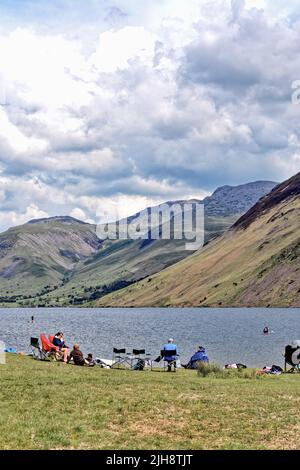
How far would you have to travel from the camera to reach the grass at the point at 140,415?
16969mm

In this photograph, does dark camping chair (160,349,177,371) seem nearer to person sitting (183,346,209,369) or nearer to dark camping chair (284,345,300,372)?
person sitting (183,346,209,369)

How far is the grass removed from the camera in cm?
1697

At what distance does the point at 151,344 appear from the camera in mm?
87125

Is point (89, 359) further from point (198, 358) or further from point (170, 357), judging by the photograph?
point (198, 358)

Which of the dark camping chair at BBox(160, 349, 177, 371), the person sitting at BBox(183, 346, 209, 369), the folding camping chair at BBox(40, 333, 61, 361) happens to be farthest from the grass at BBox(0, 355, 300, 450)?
the person sitting at BBox(183, 346, 209, 369)

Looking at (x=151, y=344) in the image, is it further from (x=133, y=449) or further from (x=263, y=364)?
(x=133, y=449)

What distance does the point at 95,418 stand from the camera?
64.9ft

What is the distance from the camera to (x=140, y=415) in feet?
67.2

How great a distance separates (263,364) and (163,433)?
1744 inches

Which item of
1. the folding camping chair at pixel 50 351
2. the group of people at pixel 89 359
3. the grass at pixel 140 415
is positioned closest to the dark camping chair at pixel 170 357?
the group of people at pixel 89 359
